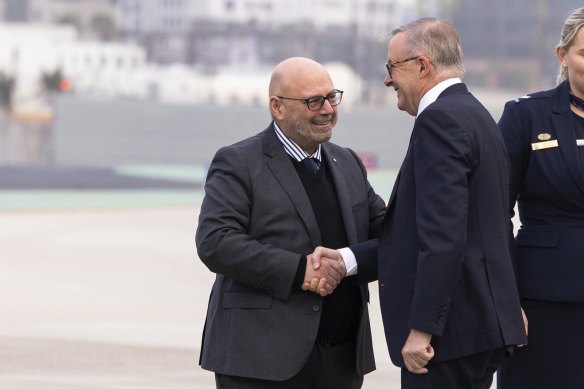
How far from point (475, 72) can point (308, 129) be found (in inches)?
5144

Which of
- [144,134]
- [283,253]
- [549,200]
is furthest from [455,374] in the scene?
[144,134]

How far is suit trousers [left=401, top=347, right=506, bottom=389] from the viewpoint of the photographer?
4027 millimetres

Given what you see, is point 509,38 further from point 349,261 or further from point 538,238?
point 349,261

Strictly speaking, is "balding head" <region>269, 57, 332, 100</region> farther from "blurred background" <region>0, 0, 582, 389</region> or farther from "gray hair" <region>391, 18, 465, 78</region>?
"blurred background" <region>0, 0, 582, 389</region>

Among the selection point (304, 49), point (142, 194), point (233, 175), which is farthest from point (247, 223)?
point (304, 49)

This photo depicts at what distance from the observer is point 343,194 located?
15.3 ft

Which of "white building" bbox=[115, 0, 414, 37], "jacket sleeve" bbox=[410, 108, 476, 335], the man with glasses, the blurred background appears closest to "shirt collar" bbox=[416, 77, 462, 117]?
the man with glasses

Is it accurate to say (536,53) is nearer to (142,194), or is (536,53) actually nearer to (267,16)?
(267,16)

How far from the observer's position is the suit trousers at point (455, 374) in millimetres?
4027

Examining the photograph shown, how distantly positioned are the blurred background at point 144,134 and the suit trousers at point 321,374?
162 centimetres

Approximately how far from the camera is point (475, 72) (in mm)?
133375

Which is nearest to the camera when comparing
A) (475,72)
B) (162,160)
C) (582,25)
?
(582,25)

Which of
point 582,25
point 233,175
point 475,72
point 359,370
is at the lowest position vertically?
point 475,72

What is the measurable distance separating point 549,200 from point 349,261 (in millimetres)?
726
